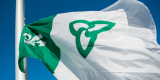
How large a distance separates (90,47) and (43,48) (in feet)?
5.00

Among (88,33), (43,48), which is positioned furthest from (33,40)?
(88,33)

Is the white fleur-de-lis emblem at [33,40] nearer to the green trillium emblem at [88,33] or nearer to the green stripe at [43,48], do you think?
the green stripe at [43,48]

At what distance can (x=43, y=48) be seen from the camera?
5.16 m

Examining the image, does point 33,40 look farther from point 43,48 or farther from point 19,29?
point 19,29

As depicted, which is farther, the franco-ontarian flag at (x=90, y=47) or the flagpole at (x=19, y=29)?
the franco-ontarian flag at (x=90, y=47)

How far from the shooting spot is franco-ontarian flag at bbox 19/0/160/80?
16.0 feet

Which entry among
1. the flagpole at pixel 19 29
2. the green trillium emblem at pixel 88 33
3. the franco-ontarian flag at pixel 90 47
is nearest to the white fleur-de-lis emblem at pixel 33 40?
the franco-ontarian flag at pixel 90 47

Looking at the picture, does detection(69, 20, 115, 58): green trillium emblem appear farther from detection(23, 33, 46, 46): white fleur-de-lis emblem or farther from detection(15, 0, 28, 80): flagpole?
detection(15, 0, 28, 80): flagpole

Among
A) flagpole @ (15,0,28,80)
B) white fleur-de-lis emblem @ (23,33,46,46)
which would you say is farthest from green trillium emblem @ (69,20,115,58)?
flagpole @ (15,0,28,80)

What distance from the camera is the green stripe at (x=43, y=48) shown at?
189 inches

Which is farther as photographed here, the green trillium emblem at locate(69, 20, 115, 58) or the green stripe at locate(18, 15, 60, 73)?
the green trillium emblem at locate(69, 20, 115, 58)

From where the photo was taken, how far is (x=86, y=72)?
5.00m

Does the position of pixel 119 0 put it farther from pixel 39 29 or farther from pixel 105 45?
pixel 39 29

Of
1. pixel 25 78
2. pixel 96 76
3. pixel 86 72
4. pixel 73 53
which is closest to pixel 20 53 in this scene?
pixel 25 78
